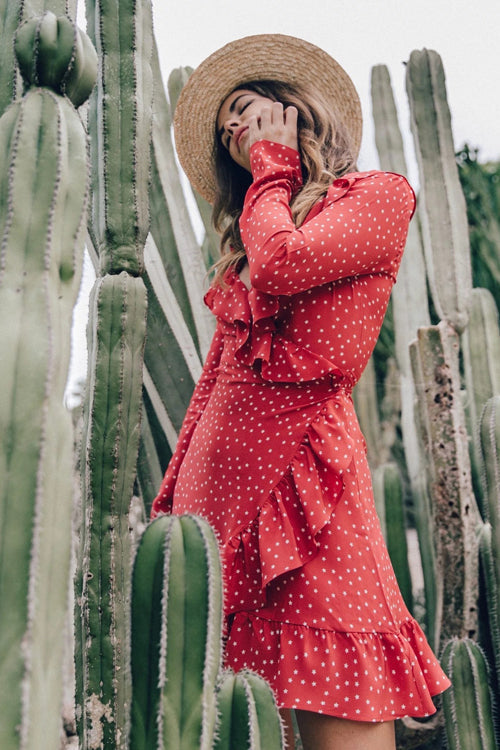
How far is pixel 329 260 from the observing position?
61.5 inches

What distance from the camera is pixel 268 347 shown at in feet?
5.38

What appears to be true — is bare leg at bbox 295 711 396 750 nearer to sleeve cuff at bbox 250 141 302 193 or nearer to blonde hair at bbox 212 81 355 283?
blonde hair at bbox 212 81 355 283

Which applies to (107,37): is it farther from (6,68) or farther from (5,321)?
(5,321)

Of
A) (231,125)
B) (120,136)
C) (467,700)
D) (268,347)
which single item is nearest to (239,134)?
(231,125)

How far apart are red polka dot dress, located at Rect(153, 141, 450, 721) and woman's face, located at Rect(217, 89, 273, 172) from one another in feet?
0.69

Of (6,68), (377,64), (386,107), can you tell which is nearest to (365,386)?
(386,107)

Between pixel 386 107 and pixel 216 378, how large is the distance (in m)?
2.06

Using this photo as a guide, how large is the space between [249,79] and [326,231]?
2.95 feet

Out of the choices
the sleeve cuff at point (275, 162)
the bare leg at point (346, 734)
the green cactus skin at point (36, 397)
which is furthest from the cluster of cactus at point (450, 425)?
the green cactus skin at point (36, 397)

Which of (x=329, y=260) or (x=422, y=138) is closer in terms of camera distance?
(x=329, y=260)

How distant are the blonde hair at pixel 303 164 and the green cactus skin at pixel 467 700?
1.29 metres

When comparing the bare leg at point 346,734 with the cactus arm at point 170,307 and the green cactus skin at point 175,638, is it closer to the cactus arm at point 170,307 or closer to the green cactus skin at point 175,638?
the green cactus skin at point 175,638

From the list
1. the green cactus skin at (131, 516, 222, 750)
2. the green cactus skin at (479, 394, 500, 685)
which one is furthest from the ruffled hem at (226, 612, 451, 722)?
the green cactus skin at (479, 394, 500, 685)

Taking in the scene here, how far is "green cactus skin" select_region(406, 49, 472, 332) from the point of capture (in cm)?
271
